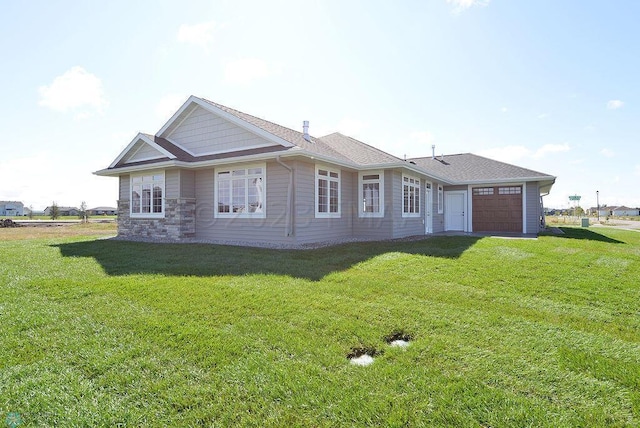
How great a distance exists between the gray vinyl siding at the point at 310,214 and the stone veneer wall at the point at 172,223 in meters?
4.50

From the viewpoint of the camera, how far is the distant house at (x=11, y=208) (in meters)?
84.6

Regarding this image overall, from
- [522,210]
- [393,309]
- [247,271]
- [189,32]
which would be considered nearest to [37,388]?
[393,309]

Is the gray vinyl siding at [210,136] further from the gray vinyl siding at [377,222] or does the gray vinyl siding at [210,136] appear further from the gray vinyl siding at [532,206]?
the gray vinyl siding at [532,206]

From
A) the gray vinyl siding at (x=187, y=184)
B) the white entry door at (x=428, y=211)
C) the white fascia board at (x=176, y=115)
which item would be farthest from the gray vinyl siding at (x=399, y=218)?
the white fascia board at (x=176, y=115)

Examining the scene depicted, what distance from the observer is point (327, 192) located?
11656 millimetres

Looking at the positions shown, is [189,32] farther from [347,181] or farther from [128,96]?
[347,181]

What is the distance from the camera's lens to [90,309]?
4195 millimetres

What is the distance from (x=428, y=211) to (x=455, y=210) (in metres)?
3.11

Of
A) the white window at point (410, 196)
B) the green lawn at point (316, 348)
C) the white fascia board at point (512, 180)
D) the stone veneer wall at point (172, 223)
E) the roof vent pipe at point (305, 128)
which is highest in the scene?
the roof vent pipe at point (305, 128)

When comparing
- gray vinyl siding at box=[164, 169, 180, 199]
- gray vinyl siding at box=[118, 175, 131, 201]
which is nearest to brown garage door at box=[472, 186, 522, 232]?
gray vinyl siding at box=[164, 169, 180, 199]

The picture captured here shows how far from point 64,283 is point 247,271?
9.49 ft

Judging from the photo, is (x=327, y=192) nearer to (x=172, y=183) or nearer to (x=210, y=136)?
(x=210, y=136)

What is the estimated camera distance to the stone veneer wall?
12.0 meters

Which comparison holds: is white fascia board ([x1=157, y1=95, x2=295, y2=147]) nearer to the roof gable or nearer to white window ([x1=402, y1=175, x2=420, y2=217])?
the roof gable
